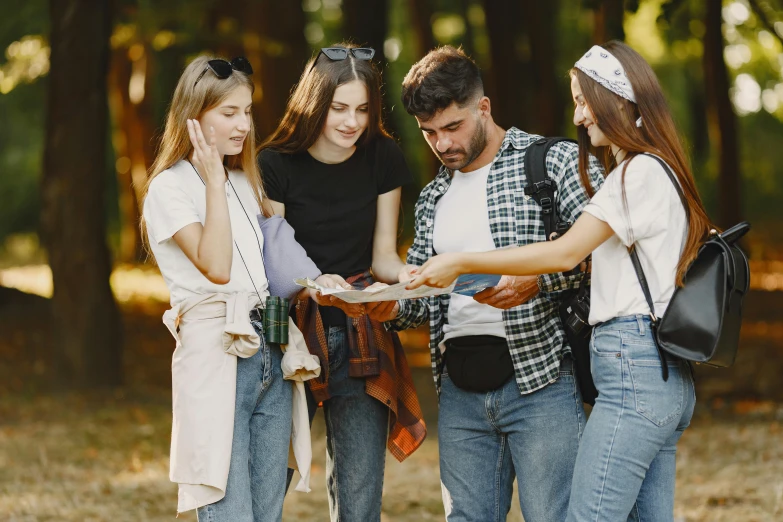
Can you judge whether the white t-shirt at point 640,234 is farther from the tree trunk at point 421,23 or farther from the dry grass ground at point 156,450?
the tree trunk at point 421,23

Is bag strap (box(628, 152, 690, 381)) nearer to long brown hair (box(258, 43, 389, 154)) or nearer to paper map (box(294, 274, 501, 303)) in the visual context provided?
paper map (box(294, 274, 501, 303))

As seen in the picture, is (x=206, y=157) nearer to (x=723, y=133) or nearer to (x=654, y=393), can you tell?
(x=654, y=393)

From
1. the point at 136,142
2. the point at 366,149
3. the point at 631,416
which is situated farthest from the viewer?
the point at 136,142

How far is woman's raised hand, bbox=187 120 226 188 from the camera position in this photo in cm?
362

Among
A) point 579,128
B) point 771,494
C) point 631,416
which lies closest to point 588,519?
point 631,416

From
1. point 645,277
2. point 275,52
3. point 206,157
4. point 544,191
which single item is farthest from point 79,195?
point 645,277

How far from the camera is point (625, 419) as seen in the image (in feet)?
10.9

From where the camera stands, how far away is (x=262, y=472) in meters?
3.74

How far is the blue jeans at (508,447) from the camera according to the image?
12.6 feet

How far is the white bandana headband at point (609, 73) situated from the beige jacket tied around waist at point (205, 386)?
4.70 ft

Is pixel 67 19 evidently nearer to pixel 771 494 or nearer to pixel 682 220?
pixel 771 494

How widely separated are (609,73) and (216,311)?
1569mm

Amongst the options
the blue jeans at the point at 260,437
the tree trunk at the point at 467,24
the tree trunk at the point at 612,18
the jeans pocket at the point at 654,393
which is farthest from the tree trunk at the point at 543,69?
the jeans pocket at the point at 654,393

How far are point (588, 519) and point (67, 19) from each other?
8.45 m
